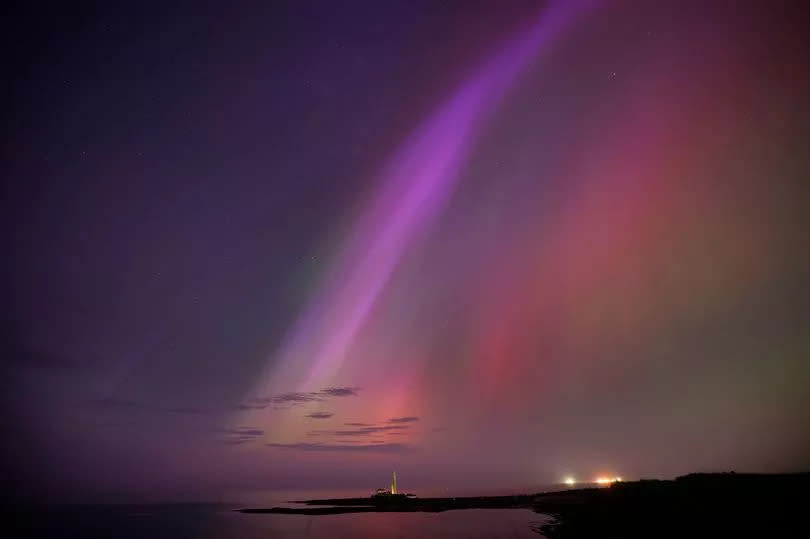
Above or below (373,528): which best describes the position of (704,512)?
above

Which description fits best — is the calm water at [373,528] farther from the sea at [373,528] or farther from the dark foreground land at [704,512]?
the dark foreground land at [704,512]

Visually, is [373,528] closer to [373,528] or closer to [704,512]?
[373,528]

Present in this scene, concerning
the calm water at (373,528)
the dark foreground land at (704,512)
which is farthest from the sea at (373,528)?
the dark foreground land at (704,512)

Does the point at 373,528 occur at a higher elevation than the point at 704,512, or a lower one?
lower

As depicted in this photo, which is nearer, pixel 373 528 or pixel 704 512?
pixel 704 512

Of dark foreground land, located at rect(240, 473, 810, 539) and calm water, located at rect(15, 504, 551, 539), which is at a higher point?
dark foreground land, located at rect(240, 473, 810, 539)

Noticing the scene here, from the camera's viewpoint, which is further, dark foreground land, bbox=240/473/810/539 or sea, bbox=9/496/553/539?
sea, bbox=9/496/553/539

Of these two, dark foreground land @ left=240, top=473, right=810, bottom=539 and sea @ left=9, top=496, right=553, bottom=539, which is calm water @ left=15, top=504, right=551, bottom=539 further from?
dark foreground land @ left=240, top=473, right=810, bottom=539

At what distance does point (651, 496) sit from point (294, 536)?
129 feet

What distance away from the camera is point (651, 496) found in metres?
51.2

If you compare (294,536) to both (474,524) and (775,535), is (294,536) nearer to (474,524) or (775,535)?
(474,524)

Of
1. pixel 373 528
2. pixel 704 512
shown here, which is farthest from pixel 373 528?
pixel 704 512

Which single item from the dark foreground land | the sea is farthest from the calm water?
the dark foreground land

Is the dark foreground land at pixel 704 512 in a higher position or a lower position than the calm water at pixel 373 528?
higher
